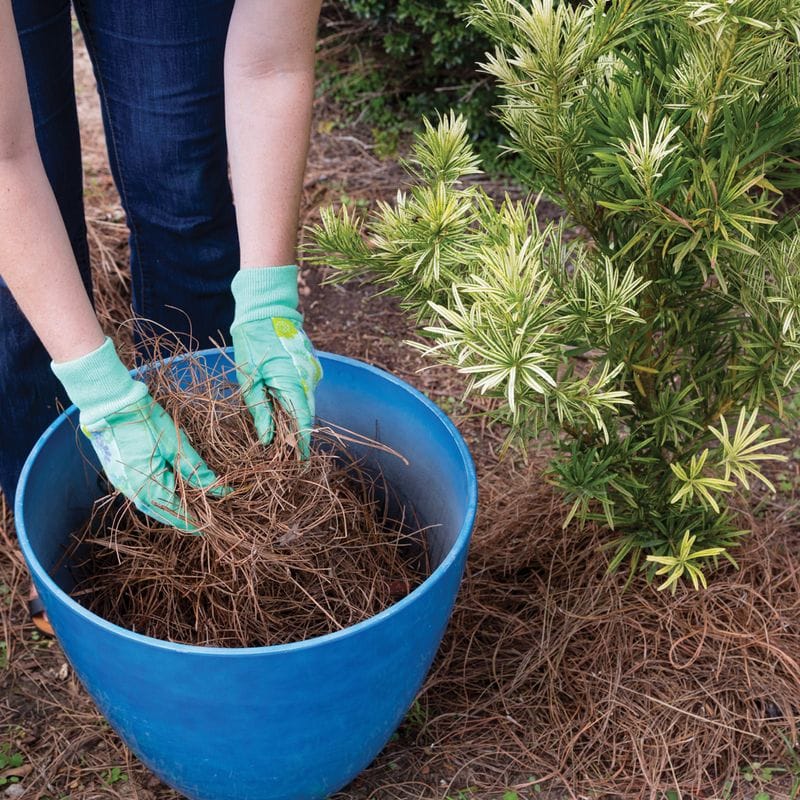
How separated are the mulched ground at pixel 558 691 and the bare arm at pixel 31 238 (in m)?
0.57

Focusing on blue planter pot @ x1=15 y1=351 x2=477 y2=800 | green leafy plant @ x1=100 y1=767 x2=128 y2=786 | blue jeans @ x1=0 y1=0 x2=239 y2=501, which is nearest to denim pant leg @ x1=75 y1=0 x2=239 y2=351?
blue jeans @ x1=0 y1=0 x2=239 y2=501

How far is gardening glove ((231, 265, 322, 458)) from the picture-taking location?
4.54 feet

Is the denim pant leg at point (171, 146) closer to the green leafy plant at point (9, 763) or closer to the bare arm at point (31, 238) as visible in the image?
the bare arm at point (31, 238)

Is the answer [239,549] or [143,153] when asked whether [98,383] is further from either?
[143,153]

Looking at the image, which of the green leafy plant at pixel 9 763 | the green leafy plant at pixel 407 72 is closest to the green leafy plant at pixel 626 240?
the green leafy plant at pixel 9 763

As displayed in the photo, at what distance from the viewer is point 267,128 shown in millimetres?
1396

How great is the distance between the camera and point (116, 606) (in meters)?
1.37

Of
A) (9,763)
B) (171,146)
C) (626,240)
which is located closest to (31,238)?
(171,146)

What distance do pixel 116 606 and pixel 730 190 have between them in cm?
100

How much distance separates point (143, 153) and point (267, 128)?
1.13 ft

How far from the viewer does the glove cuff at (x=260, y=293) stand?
1.39 m

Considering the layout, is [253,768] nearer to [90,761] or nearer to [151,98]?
[90,761]

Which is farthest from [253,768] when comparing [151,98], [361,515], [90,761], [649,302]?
[151,98]

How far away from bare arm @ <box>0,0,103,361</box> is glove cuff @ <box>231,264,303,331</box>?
0.75 feet
